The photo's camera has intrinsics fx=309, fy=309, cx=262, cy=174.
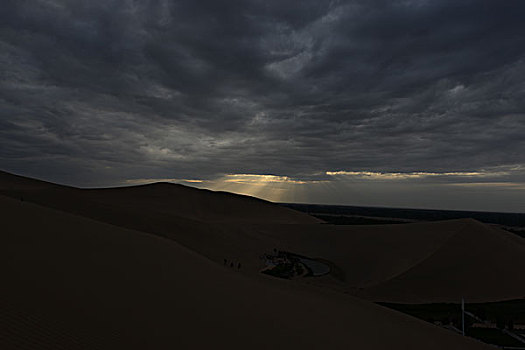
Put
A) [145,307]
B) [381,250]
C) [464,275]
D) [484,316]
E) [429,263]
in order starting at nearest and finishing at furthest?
[145,307] < [484,316] < [464,275] < [429,263] < [381,250]

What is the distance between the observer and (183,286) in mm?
9625

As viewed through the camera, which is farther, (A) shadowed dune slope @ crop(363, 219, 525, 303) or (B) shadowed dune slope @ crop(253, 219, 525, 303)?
(B) shadowed dune slope @ crop(253, 219, 525, 303)

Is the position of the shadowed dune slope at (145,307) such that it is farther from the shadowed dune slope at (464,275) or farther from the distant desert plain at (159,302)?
A: the shadowed dune slope at (464,275)

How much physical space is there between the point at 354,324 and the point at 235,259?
93.9 ft

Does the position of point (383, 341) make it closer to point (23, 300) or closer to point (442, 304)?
point (23, 300)

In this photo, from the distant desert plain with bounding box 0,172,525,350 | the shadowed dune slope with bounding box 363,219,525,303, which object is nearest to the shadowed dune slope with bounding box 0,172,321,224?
the shadowed dune slope with bounding box 363,219,525,303

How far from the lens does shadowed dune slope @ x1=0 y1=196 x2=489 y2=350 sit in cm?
609

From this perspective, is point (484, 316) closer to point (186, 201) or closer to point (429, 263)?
point (429, 263)

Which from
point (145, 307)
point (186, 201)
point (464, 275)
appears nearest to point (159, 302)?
point (145, 307)

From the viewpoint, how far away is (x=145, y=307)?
24.7ft

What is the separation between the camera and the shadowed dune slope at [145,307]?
6.09 meters

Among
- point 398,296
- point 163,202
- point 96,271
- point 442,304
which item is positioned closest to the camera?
point 96,271

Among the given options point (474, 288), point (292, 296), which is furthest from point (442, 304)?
point (292, 296)

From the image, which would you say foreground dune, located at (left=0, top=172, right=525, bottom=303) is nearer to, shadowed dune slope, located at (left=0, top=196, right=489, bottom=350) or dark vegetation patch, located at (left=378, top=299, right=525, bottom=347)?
dark vegetation patch, located at (left=378, top=299, right=525, bottom=347)
